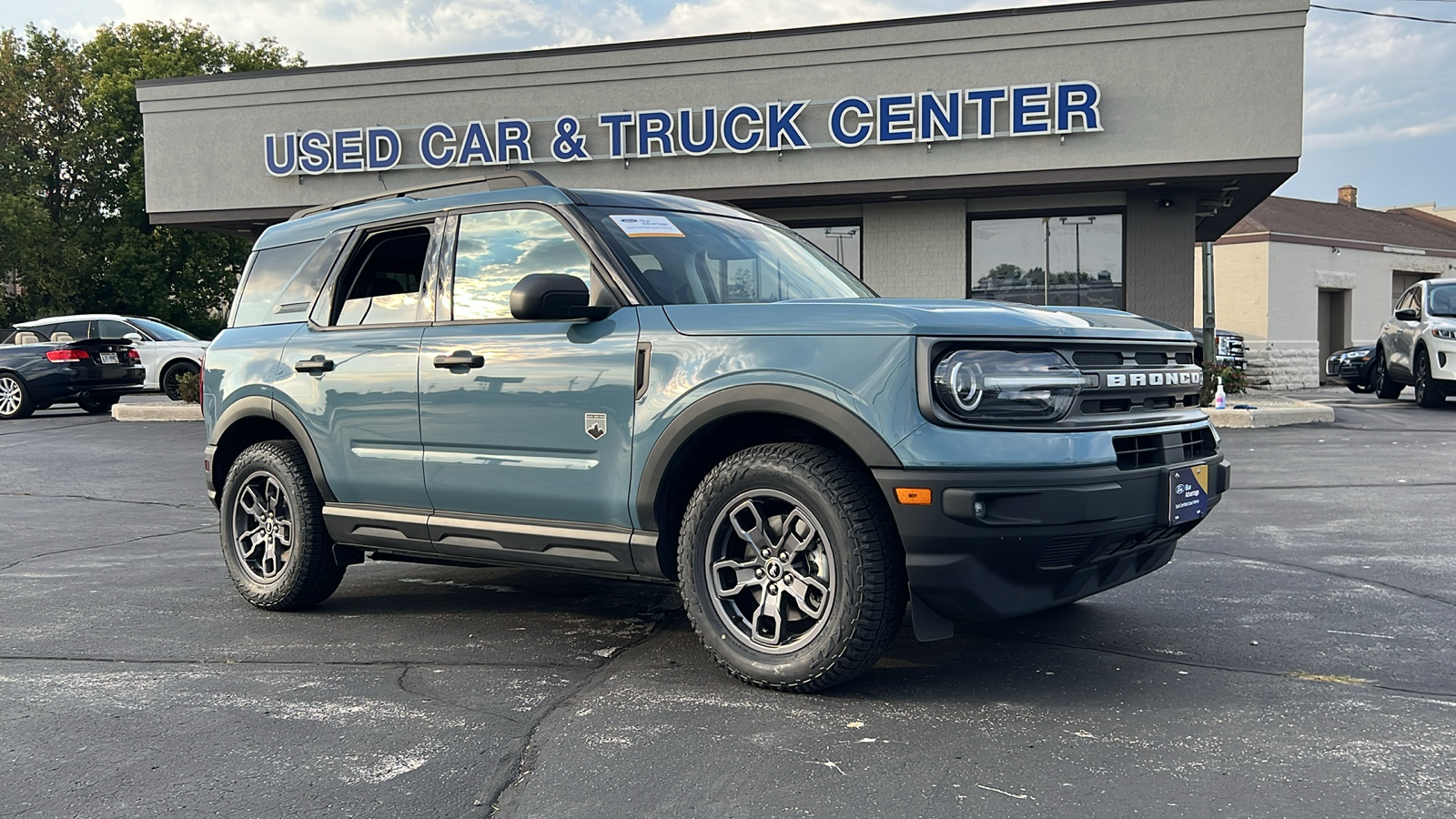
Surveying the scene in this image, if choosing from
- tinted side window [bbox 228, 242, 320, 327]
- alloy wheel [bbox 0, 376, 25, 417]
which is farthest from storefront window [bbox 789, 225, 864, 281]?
tinted side window [bbox 228, 242, 320, 327]

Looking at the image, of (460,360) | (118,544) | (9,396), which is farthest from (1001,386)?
(9,396)

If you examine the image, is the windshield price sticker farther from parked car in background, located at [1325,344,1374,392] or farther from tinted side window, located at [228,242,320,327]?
parked car in background, located at [1325,344,1374,392]

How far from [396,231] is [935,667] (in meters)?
3.08

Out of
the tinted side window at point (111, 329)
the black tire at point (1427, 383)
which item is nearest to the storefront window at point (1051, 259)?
the black tire at point (1427, 383)

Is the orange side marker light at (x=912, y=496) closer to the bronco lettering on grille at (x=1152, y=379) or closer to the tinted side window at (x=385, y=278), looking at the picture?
the bronco lettering on grille at (x=1152, y=379)

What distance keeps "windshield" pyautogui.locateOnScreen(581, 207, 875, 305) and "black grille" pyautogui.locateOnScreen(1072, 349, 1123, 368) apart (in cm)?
127

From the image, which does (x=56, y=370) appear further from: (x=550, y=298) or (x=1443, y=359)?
(x=1443, y=359)

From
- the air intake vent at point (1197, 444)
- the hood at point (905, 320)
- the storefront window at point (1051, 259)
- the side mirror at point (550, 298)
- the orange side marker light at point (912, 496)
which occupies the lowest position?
the orange side marker light at point (912, 496)

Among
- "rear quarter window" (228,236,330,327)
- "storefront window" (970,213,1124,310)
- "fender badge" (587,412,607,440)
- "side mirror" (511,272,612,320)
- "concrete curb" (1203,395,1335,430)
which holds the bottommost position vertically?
"concrete curb" (1203,395,1335,430)

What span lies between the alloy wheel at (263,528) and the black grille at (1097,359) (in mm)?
3649

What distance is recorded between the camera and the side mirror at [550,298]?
4.34 metres

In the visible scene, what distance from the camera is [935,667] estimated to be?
4.40m

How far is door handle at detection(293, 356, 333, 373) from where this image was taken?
5395 mm

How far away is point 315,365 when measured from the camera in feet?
17.8
